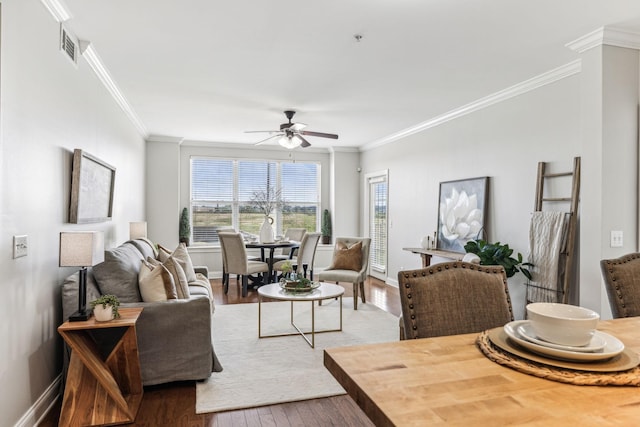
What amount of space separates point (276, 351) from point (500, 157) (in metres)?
3.17

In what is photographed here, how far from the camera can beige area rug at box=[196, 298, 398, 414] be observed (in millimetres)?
2770

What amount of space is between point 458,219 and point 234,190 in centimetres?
450

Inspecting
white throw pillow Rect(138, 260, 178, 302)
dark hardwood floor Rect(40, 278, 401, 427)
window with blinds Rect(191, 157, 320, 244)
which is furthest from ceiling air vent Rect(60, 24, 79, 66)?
window with blinds Rect(191, 157, 320, 244)

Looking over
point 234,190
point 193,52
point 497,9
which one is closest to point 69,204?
point 193,52

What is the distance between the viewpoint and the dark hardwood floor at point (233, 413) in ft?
7.95

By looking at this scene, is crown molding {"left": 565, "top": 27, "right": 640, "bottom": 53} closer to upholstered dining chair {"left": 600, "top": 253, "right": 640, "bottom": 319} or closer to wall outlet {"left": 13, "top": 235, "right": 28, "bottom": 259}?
upholstered dining chair {"left": 600, "top": 253, "right": 640, "bottom": 319}

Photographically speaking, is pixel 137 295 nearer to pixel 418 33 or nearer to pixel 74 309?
pixel 74 309

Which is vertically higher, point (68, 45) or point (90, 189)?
point (68, 45)

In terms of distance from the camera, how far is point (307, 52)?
335cm

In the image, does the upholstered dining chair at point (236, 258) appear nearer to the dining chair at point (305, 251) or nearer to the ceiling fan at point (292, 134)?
the dining chair at point (305, 251)

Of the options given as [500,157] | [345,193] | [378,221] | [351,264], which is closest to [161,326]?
[351,264]

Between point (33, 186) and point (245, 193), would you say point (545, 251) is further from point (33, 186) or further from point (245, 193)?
point (245, 193)

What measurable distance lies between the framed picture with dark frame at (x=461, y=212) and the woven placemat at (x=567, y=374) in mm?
3810

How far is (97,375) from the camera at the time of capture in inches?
91.7
